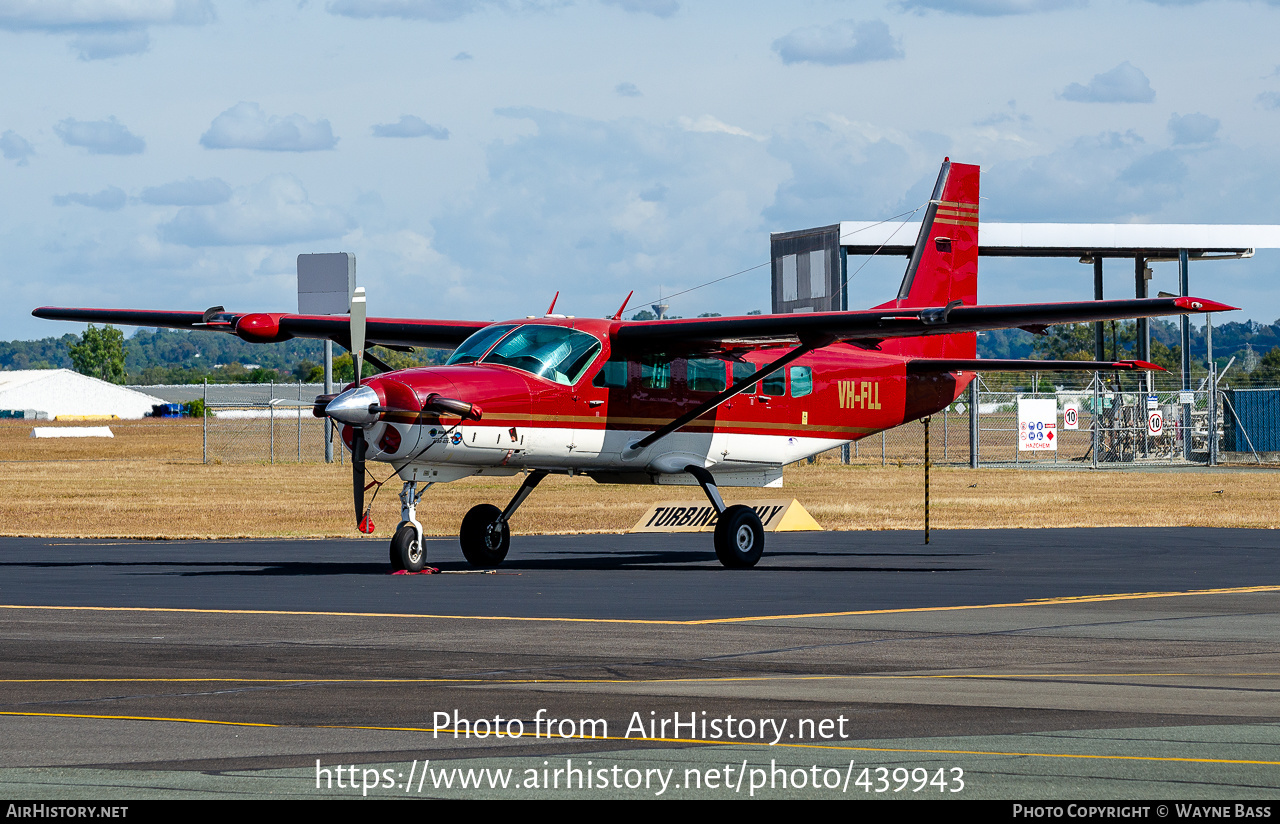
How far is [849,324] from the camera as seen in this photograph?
20.5m

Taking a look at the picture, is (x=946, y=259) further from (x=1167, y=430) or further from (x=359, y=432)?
(x=1167, y=430)

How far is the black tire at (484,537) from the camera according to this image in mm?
20719

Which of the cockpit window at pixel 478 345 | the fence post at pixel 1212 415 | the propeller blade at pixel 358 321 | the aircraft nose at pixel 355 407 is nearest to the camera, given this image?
the aircraft nose at pixel 355 407

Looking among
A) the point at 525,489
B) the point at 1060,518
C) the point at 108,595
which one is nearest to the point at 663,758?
the point at 108,595

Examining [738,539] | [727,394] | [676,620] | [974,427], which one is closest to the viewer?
[676,620]

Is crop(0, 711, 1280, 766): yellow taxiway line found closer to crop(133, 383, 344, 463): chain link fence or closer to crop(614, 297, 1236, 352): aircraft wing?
crop(614, 297, 1236, 352): aircraft wing

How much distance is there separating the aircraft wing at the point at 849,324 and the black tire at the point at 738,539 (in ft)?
7.75

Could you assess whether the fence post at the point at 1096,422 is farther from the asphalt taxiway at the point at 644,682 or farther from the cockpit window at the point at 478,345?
the cockpit window at the point at 478,345

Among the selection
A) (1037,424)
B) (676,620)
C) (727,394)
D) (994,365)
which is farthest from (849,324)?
(1037,424)

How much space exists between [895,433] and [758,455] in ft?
204

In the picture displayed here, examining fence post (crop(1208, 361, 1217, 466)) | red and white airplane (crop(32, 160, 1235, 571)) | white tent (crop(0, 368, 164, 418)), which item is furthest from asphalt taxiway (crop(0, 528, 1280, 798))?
white tent (crop(0, 368, 164, 418))

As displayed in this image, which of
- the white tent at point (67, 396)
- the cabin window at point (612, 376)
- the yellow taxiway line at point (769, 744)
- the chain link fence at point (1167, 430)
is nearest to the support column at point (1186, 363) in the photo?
the chain link fence at point (1167, 430)

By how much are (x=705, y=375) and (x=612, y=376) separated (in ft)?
5.52

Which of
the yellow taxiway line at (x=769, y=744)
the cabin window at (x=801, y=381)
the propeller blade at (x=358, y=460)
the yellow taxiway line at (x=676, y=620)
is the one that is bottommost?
the yellow taxiway line at (x=676, y=620)
